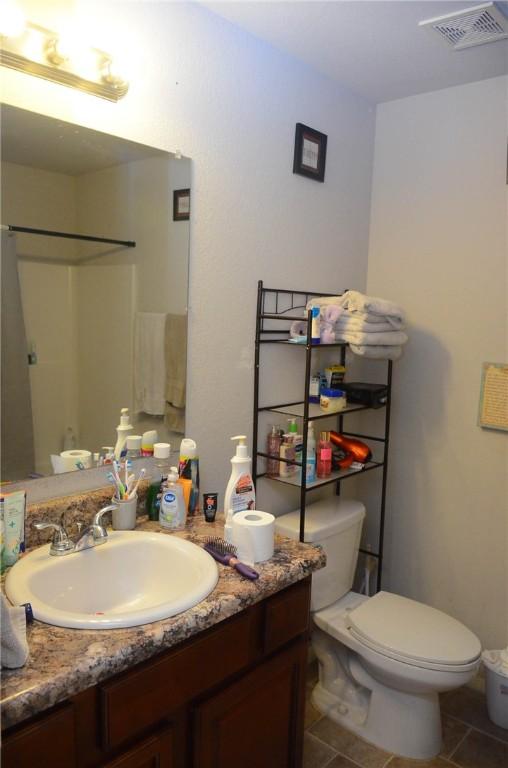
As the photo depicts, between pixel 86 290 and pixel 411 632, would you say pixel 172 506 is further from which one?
pixel 411 632

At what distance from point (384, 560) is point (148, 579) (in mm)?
1449

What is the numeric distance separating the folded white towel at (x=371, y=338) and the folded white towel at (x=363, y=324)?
12 mm

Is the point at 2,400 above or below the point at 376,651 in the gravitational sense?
above

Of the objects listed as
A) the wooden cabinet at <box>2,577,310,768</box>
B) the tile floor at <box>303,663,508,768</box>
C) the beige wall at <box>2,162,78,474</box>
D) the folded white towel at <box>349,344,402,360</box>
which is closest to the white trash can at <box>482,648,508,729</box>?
the tile floor at <box>303,663,508,768</box>

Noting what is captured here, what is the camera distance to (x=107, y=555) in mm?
1333

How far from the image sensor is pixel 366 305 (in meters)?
1.92

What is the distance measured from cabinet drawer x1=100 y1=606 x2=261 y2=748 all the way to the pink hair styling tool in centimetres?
9

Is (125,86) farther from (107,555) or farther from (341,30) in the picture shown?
(107,555)

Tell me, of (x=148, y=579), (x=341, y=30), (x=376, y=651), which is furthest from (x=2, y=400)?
(x=341, y=30)

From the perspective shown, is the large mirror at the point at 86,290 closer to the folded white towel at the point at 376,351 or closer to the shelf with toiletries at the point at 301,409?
the shelf with toiletries at the point at 301,409

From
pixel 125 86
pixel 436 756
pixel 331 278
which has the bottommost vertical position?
pixel 436 756

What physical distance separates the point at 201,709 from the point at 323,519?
999 mm

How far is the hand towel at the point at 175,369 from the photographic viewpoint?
1684 mm

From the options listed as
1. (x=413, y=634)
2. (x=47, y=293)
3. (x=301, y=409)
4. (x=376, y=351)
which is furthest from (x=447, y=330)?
(x=47, y=293)
